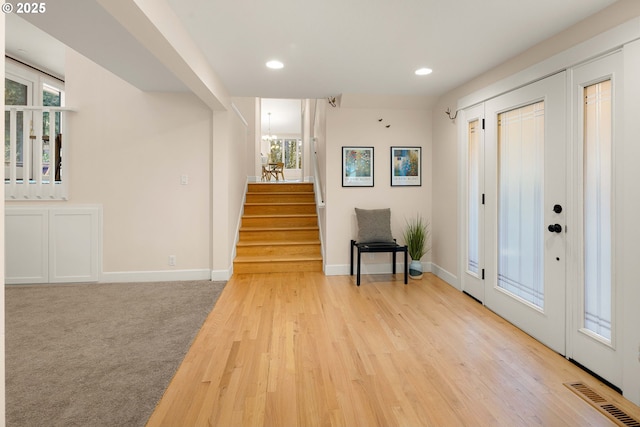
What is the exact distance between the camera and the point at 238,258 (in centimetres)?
511

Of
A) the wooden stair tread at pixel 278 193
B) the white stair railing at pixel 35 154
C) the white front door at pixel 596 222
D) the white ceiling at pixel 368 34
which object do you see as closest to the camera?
the white front door at pixel 596 222

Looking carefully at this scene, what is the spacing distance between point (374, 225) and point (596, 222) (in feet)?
8.45

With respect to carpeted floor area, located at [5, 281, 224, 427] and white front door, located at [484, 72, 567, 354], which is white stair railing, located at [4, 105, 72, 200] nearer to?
carpeted floor area, located at [5, 281, 224, 427]

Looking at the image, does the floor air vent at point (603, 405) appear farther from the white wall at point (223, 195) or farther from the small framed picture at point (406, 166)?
the white wall at point (223, 195)

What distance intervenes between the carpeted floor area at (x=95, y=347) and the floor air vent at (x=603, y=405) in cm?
245

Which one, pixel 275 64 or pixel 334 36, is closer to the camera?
pixel 334 36

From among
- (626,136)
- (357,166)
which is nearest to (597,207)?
(626,136)

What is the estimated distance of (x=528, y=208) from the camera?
3.04 metres

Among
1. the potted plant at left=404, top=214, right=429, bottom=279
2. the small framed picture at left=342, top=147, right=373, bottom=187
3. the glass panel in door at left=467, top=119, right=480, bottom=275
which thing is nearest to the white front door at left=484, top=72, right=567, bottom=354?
the glass panel in door at left=467, top=119, right=480, bottom=275

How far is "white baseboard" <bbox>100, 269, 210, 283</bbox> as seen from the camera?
4.57 meters

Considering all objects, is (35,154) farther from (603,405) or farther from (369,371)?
(603,405)

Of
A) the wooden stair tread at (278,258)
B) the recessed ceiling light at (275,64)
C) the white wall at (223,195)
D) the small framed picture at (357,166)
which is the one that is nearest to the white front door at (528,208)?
the small framed picture at (357,166)

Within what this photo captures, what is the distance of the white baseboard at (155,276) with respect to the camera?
4.57 m

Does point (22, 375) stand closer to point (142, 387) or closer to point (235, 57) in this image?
point (142, 387)
